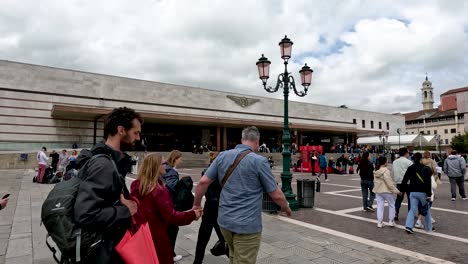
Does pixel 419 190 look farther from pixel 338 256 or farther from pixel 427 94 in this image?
pixel 427 94

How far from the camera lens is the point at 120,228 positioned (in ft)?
6.55

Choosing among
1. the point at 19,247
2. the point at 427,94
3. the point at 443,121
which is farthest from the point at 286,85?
the point at 427,94

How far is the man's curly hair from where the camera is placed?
2222mm

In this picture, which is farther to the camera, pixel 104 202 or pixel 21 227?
pixel 21 227

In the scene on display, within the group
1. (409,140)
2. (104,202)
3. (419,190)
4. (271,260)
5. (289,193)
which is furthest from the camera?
(409,140)

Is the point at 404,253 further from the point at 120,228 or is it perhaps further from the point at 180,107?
the point at 180,107

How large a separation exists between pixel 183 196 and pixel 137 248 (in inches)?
84.0

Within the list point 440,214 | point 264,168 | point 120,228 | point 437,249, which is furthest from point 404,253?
point 120,228

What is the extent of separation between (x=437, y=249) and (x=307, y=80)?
6208 mm

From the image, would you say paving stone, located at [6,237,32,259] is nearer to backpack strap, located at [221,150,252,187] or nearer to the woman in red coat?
the woman in red coat

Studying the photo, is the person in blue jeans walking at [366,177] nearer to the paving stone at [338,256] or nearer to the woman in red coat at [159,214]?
the paving stone at [338,256]

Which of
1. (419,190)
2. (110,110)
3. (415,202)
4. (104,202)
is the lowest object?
(415,202)

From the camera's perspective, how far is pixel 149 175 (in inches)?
117

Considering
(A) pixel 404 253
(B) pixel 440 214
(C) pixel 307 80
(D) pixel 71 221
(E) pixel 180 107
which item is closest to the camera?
(D) pixel 71 221
